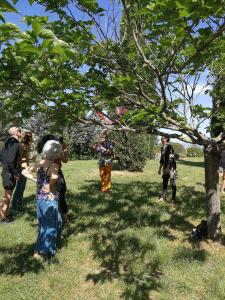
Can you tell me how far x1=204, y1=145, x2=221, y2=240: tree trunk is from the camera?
6946mm

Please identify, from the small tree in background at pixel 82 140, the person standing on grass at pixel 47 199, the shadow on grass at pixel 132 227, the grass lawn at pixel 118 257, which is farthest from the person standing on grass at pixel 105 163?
the small tree in background at pixel 82 140

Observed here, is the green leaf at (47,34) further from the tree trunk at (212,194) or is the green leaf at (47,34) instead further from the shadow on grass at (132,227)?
the tree trunk at (212,194)

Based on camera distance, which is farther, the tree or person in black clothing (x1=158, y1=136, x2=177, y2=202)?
person in black clothing (x1=158, y1=136, x2=177, y2=202)

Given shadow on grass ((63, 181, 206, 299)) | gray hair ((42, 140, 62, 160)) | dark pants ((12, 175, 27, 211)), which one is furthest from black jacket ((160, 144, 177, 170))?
gray hair ((42, 140, 62, 160))

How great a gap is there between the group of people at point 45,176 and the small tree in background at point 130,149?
4.89 m

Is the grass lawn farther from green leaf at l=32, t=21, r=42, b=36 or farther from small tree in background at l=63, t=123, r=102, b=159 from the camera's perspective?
small tree in background at l=63, t=123, r=102, b=159

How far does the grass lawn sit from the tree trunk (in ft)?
0.99

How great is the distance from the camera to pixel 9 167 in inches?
312

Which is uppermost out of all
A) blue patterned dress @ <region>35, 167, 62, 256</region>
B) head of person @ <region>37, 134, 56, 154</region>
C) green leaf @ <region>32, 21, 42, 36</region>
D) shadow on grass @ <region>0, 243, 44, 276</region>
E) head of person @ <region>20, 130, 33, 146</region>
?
green leaf @ <region>32, 21, 42, 36</region>

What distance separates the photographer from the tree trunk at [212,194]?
273 inches

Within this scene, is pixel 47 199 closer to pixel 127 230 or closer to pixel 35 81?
pixel 127 230

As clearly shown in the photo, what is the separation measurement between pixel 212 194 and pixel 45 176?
3.37 metres

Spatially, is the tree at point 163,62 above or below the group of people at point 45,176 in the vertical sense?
above

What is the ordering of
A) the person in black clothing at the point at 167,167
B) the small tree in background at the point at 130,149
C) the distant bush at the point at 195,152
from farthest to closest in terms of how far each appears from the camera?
1. the distant bush at the point at 195,152
2. the small tree in background at the point at 130,149
3. the person in black clothing at the point at 167,167
